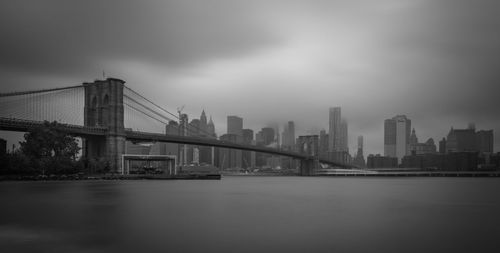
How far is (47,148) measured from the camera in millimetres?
73750

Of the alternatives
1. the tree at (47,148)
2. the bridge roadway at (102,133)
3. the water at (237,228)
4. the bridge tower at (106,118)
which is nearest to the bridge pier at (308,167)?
the bridge roadway at (102,133)

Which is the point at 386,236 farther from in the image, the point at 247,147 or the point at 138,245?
the point at 247,147

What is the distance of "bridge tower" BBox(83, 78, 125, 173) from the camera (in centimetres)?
9038

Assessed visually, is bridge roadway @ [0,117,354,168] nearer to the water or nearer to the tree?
the tree

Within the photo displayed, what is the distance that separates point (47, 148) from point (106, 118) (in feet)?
73.0

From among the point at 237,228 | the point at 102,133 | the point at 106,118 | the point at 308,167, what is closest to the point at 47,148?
the point at 102,133

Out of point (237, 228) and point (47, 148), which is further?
point (47, 148)

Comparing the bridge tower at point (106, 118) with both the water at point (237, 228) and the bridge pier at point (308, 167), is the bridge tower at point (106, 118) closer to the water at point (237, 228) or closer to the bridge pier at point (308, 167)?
the water at point (237, 228)

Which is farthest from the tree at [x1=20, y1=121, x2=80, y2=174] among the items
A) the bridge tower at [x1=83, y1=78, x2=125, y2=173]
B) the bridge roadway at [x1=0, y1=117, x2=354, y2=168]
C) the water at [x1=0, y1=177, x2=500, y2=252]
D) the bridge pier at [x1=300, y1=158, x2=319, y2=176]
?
the bridge pier at [x1=300, y1=158, x2=319, y2=176]

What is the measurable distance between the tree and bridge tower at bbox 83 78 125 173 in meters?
12.9

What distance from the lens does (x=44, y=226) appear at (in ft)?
72.0

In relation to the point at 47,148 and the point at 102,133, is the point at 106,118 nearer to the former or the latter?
the point at 102,133

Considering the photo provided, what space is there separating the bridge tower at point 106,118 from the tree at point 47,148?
12.9m

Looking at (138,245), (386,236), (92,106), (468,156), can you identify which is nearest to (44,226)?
(138,245)
